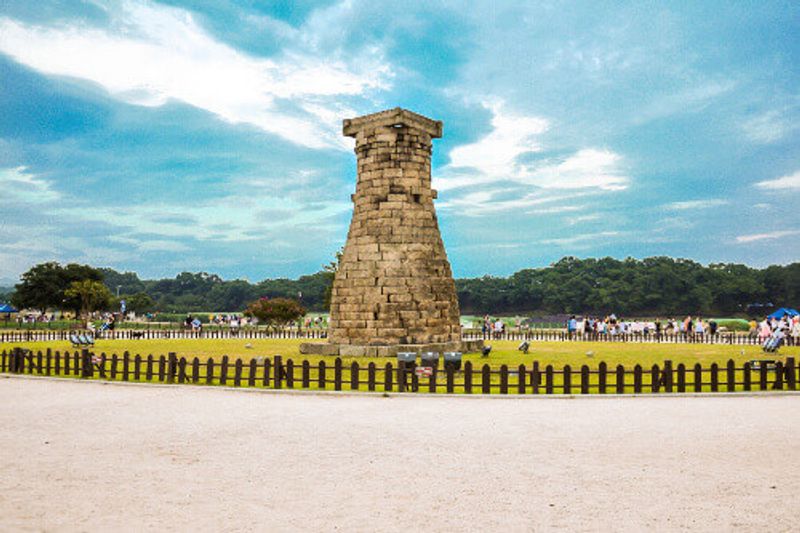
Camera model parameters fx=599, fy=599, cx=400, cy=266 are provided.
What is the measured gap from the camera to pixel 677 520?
18.3ft

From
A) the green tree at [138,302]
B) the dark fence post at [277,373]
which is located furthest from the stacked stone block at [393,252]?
the green tree at [138,302]

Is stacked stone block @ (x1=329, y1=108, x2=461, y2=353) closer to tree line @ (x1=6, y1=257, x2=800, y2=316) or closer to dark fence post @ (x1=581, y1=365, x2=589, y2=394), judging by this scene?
dark fence post @ (x1=581, y1=365, x2=589, y2=394)

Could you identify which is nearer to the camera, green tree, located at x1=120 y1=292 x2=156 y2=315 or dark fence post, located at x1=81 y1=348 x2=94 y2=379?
dark fence post, located at x1=81 y1=348 x2=94 y2=379

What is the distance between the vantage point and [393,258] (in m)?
22.1

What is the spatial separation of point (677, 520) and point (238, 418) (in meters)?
7.61

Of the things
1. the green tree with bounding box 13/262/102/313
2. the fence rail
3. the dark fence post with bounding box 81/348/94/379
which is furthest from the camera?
the green tree with bounding box 13/262/102/313

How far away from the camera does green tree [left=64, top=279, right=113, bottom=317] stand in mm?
61719

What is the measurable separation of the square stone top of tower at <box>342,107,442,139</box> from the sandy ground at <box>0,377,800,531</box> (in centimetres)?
1309

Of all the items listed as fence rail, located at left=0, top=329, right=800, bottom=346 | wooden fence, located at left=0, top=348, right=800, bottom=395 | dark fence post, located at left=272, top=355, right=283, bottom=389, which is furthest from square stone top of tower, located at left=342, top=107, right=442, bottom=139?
fence rail, located at left=0, top=329, right=800, bottom=346

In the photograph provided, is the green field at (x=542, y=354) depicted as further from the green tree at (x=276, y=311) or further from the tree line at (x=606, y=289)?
the tree line at (x=606, y=289)

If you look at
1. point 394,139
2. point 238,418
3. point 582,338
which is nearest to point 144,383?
point 238,418

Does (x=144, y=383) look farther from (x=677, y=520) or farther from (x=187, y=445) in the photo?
(x=677, y=520)

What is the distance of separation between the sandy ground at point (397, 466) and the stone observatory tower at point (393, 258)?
9354 mm

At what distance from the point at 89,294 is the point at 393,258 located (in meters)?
54.5
